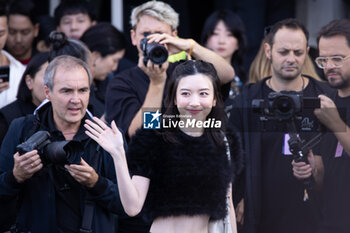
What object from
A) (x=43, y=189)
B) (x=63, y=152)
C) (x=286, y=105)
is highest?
(x=286, y=105)

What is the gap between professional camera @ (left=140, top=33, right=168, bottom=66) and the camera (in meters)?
3.70

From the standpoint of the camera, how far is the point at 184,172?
312cm

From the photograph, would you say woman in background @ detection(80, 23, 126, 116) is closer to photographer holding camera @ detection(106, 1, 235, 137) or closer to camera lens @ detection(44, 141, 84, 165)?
photographer holding camera @ detection(106, 1, 235, 137)

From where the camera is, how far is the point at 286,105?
3.41 m

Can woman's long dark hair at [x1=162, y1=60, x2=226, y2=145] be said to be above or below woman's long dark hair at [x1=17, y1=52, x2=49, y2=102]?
below

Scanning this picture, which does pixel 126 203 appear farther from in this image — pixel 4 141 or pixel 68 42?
pixel 68 42

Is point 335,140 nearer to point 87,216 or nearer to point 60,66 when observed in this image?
point 87,216

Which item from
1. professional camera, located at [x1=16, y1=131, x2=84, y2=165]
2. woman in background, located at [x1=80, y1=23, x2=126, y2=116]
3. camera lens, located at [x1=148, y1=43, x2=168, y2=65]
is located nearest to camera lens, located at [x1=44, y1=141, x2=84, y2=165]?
professional camera, located at [x1=16, y1=131, x2=84, y2=165]

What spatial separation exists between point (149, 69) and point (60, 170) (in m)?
0.79

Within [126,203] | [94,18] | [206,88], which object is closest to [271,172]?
[206,88]

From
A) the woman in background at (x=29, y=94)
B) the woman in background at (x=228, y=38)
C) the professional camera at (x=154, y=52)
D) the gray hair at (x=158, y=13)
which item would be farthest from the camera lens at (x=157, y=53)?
the woman in background at (x=228, y=38)

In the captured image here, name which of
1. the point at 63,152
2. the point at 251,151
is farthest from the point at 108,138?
the point at 251,151

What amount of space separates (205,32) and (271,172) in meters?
1.66

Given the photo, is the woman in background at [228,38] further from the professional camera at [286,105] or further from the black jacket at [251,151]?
the professional camera at [286,105]
